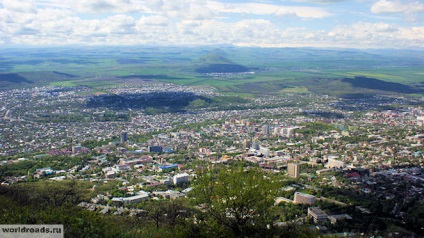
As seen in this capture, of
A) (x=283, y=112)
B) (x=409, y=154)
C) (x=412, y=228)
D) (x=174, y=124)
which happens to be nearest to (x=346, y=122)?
(x=283, y=112)

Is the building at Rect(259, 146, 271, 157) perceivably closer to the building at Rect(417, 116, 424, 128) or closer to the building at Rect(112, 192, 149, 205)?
the building at Rect(112, 192, 149, 205)

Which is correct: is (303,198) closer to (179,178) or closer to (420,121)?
(179,178)

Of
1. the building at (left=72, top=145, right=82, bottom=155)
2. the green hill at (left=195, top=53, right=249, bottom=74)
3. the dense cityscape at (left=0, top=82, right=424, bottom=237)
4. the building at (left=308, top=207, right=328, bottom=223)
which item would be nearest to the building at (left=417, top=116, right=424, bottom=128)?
the dense cityscape at (left=0, top=82, right=424, bottom=237)

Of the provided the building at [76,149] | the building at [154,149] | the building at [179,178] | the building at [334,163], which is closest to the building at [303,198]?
the building at [179,178]

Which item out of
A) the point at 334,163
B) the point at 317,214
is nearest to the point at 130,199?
the point at 317,214

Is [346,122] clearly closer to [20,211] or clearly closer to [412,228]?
[412,228]

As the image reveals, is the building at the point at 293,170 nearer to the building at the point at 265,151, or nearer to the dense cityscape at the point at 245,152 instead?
the dense cityscape at the point at 245,152
